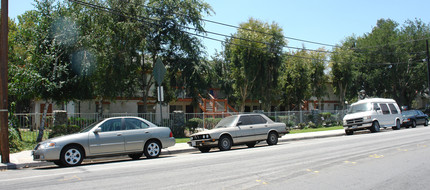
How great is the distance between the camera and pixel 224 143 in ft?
48.5

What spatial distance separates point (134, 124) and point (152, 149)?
1.14m

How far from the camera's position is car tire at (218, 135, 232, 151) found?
14.6 m

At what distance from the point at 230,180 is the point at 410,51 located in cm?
5150

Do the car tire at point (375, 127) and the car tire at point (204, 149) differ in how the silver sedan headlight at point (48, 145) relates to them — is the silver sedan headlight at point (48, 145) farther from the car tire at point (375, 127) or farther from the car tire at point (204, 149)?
the car tire at point (375, 127)

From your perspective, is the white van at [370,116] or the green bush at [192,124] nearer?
the green bush at [192,124]

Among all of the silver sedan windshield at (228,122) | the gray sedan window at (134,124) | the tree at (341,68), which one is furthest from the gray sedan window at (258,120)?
the tree at (341,68)

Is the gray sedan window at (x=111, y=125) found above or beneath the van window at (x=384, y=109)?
beneath

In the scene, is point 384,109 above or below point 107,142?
above

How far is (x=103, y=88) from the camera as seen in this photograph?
2206 centimetres

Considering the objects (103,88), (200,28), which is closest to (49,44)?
(103,88)

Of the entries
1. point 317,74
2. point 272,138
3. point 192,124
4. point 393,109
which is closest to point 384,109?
point 393,109

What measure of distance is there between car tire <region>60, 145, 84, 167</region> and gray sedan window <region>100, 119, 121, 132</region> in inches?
42.8

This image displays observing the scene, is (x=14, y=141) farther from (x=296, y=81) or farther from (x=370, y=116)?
(x=296, y=81)

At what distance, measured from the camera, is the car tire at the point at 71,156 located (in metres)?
10.6
